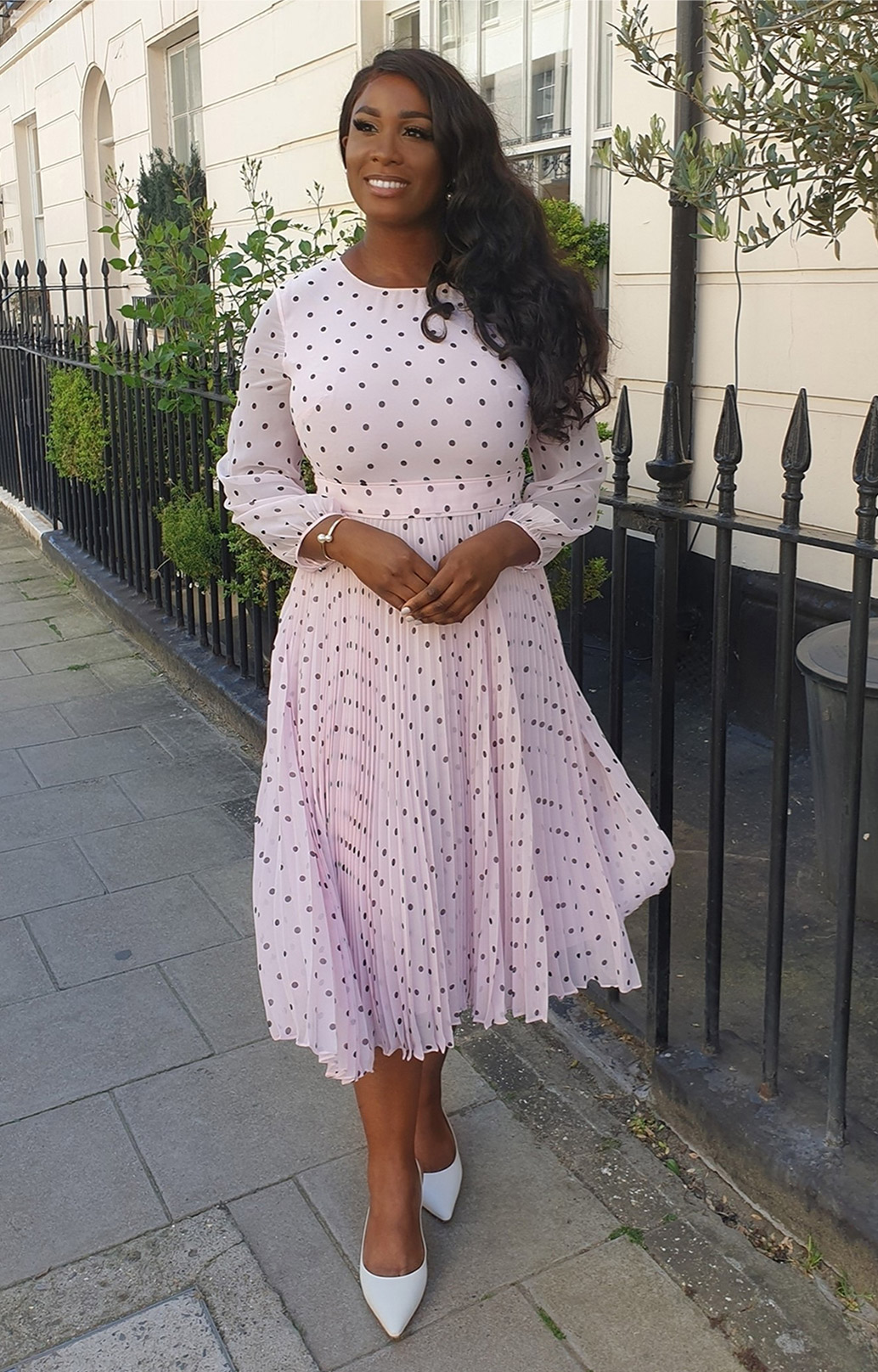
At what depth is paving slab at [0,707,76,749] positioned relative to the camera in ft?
16.4

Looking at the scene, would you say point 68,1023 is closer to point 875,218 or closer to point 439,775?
point 439,775

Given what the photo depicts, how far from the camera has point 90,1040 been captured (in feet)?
9.86

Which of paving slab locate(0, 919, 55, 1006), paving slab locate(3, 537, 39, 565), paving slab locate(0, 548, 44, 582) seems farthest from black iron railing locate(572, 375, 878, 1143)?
paving slab locate(3, 537, 39, 565)

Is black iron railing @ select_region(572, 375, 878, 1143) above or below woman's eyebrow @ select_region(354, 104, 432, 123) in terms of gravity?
below

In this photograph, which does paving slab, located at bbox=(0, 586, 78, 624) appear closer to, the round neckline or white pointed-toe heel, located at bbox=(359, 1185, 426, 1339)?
the round neckline

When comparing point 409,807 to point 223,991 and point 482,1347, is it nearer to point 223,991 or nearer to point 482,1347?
point 482,1347

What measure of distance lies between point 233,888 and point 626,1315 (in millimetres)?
1910

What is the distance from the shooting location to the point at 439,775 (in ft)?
6.98

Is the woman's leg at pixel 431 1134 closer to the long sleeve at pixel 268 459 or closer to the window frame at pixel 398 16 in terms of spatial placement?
the long sleeve at pixel 268 459

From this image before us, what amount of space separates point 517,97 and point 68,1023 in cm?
493

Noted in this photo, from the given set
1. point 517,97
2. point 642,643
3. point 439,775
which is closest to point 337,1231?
point 439,775

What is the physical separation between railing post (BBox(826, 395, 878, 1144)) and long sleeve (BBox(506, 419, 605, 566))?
1.52 ft

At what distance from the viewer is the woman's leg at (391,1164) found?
2.19m

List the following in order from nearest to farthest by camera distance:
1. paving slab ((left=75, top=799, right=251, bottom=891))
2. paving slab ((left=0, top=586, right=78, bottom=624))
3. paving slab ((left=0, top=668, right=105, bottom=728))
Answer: paving slab ((left=75, top=799, right=251, bottom=891)) < paving slab ((left=0, top=668, right=105, bottom=728)) < paving slab ((left=0, top=586, right=78, bottom=624))
